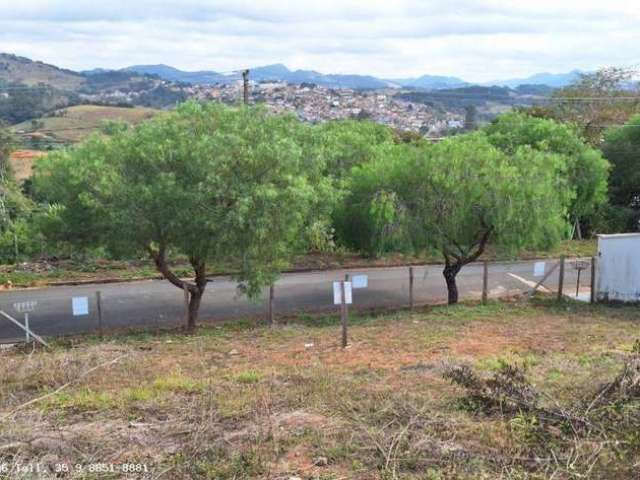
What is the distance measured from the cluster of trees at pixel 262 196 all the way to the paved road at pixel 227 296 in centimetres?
211

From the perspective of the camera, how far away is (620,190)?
34.3 meters

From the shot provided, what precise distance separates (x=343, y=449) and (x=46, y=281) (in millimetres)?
19848

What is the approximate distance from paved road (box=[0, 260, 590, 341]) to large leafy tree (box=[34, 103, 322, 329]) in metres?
3.54

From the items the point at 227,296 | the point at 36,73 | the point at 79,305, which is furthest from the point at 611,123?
the point at 36,73

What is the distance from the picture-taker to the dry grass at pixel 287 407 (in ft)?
19.0

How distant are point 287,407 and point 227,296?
1437cm

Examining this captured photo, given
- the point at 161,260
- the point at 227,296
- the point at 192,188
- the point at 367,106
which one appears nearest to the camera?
the point at 192,188

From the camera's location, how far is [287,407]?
24.6 ft

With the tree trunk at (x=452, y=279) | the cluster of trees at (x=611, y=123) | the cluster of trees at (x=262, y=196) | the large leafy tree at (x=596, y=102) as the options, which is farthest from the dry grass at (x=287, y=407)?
the large leafy tree at (x=596, y=102)

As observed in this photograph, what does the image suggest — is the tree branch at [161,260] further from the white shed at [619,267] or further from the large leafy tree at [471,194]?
the white shed at [619,267]

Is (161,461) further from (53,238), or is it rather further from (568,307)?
(568,307)

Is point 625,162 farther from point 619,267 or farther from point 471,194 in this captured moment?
point 471,194

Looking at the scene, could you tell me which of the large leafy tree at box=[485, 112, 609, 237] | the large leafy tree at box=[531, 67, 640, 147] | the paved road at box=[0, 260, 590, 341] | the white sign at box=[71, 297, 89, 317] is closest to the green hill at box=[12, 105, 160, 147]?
the large leafy tree at box=[531, 67, 640, 147]

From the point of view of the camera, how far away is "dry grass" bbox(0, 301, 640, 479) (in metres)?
5.80
